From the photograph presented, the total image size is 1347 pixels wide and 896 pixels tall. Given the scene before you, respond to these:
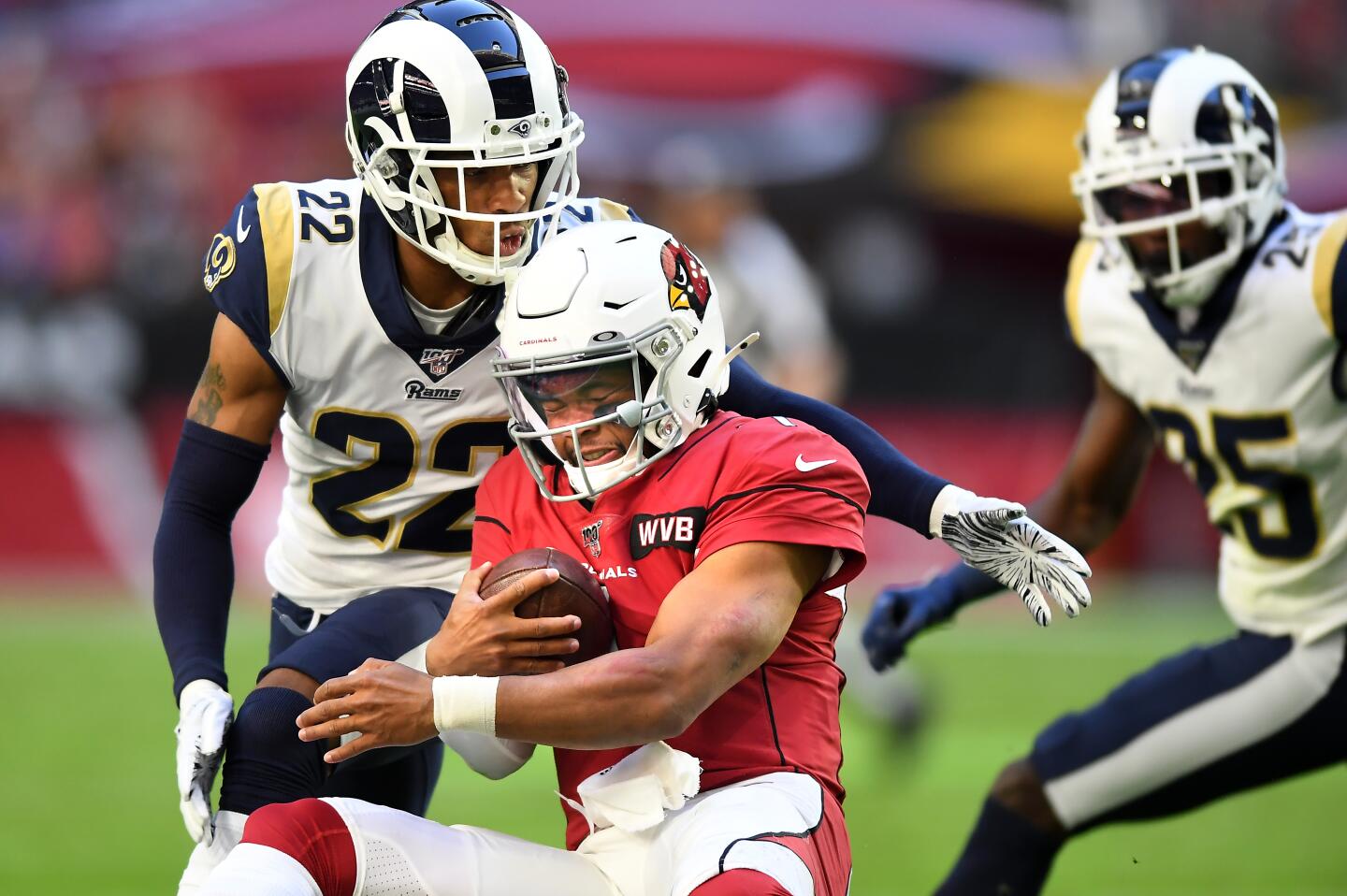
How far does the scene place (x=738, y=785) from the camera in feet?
9.55

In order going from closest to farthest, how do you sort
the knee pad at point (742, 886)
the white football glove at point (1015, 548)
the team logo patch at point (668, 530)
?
the knee pad at point (742, 886) → the team logo patch at point (668, 530) → the white football glove at point (1015, 548)

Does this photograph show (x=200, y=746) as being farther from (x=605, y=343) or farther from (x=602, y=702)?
(x=605, y=343)

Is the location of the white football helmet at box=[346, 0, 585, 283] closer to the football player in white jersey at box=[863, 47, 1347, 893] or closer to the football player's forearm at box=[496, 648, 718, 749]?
the football player's forearm at box=[496, 648, 718, 749]

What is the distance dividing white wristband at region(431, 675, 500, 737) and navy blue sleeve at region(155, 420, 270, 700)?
85 centimetres

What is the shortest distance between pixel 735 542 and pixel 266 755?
1.00 m

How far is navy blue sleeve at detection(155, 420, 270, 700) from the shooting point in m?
3.45

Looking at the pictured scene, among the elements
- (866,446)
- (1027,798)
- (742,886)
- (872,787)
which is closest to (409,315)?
(866,446)

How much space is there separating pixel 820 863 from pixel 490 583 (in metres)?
0.72

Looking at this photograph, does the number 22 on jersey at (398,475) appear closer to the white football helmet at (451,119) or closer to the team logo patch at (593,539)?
the white football helmet at (451,119)

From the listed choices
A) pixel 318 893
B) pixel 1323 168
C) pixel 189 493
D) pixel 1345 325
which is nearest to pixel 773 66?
pixel 1323 168

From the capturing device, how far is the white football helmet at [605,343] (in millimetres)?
3098

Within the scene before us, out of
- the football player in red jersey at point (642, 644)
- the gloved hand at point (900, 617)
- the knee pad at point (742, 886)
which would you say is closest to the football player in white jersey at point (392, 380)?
the football player in red jersey at point (642, 644)

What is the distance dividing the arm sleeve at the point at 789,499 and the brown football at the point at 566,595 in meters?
0.20

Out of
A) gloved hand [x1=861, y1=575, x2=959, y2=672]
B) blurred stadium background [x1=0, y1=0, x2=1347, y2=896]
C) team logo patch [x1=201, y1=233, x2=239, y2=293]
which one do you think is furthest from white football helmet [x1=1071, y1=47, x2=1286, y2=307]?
blurred stadium background [x1=0, y1=0, x2=1347, y2=896]
